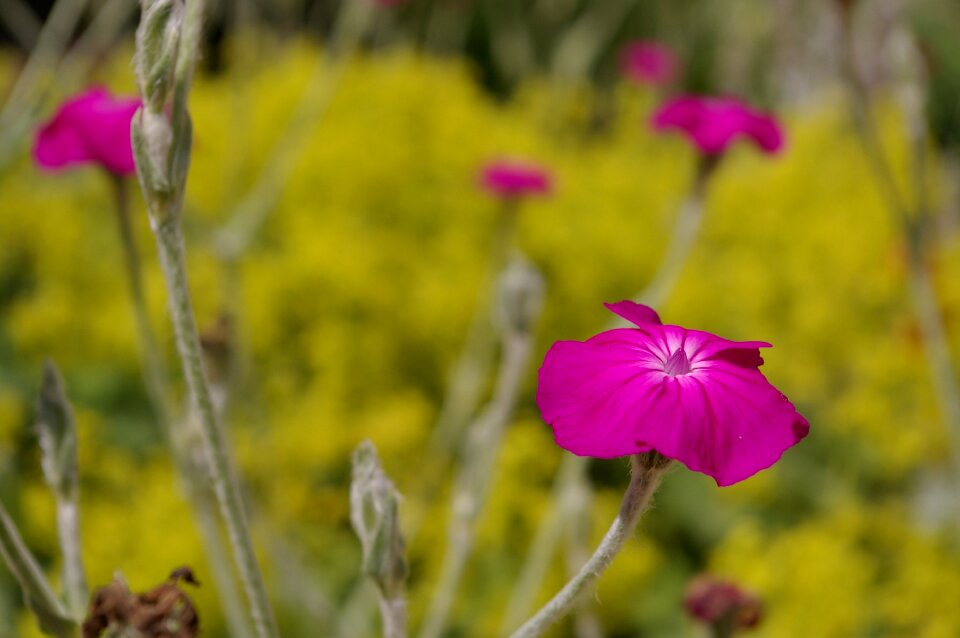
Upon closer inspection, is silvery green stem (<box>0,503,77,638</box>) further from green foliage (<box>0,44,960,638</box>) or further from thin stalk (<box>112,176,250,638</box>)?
green foliage (<box>0,44,960,638</box>)

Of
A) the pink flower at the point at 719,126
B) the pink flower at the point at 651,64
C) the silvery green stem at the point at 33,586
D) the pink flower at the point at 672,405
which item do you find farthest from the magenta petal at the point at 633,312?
the pink flower at the point at 651,64

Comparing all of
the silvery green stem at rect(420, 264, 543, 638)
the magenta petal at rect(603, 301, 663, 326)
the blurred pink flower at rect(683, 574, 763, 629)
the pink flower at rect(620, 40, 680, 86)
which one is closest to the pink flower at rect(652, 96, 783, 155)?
the silvery green stem at rect(420, 264, 543, 638)

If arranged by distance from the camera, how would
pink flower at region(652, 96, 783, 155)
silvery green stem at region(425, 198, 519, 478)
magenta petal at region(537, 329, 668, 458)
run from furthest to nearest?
silvery green stem at region(425, 198, 519, 478) < pink flower at region(652, 96, 783, 155) < magenta petal at region(537, 329, 668, 458)

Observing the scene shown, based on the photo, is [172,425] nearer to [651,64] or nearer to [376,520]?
[376,520]

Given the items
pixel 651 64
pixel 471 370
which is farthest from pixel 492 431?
pixel 651 64

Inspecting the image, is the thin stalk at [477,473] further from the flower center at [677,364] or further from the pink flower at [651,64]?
the pink flower at [651,64]
